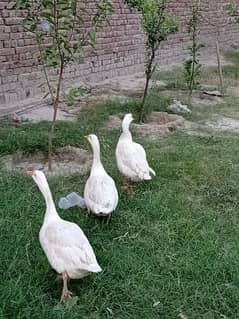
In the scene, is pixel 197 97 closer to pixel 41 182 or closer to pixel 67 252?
pixel 41 182

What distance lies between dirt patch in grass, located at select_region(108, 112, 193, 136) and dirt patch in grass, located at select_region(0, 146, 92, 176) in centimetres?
125

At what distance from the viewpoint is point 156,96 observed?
26.8ft

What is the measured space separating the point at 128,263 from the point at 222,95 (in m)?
6.35

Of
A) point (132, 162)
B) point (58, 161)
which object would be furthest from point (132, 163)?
point (58, 161)

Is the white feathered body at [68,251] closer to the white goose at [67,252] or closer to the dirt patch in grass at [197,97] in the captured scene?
the white goose at [67,252]

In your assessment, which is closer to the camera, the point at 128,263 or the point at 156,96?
the point at 128,263

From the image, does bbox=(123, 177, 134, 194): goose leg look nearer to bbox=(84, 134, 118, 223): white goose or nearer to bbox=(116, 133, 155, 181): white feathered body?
bbox=(116, 133, 155, 181): white feathered body

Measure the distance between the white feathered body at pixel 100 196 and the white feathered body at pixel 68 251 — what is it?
569mm

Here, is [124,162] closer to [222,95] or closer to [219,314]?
[219,314]

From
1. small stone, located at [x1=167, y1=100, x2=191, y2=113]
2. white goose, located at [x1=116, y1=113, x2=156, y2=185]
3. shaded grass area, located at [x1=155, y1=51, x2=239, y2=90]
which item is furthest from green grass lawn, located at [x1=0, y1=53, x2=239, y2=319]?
shaded grass area, located at [x1=155, y1=51, x2=239, y2=90]

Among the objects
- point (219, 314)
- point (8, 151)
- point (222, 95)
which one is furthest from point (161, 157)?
point (222, 95)

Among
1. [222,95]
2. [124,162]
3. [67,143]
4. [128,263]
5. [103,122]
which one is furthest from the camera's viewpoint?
[222,95]

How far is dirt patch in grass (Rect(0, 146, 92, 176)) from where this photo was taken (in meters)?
4.76

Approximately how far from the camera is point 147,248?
3.24m
